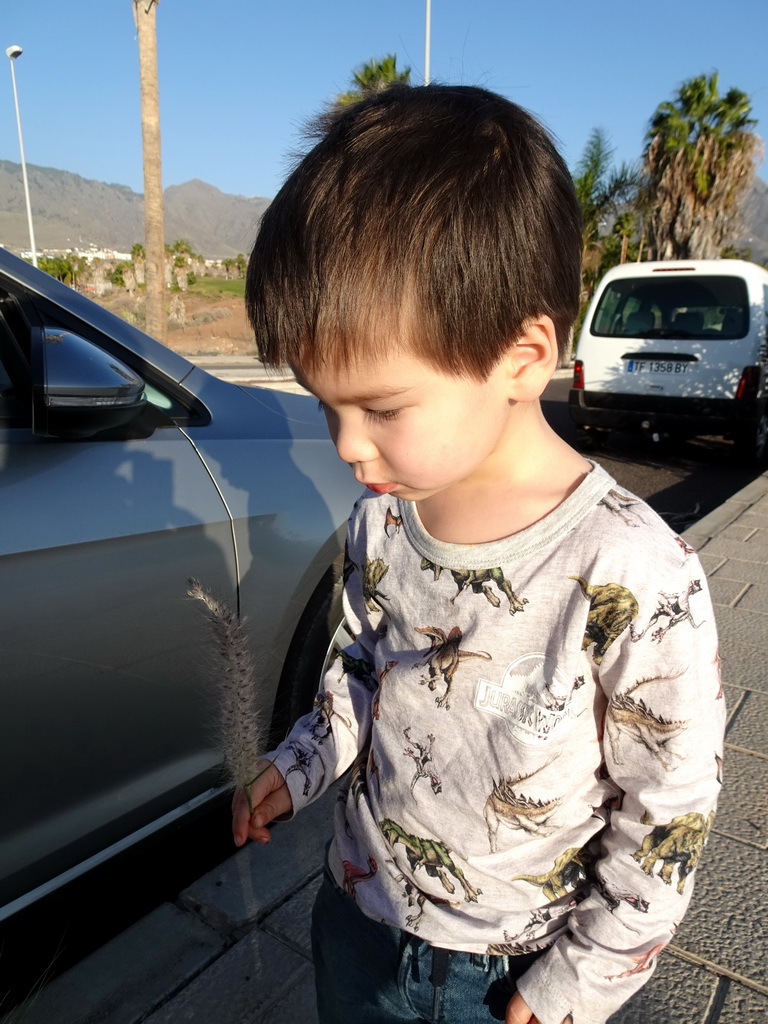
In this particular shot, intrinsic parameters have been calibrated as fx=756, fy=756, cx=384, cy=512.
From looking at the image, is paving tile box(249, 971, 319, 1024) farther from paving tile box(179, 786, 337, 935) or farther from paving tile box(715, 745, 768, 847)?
paving tile box(715, 745, 768, 847)

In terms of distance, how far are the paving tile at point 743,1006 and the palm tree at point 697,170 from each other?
2409cm

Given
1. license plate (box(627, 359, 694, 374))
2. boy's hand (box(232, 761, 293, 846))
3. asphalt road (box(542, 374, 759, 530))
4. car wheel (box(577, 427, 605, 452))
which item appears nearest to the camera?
boy's hand (box(232, 761, 293, 846))

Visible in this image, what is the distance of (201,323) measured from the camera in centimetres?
3744

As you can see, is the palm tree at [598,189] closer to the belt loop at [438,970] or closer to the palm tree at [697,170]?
the palm tree at [697,170]

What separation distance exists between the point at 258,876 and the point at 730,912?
1.26 metres

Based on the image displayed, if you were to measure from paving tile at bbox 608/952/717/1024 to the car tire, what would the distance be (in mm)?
1185

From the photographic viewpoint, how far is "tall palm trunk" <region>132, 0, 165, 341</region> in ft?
45.0

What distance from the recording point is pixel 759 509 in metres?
5.79

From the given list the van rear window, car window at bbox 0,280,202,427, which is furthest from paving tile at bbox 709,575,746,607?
the van rear window

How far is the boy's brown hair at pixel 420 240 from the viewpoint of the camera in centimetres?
85

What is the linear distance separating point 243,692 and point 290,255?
1.82 ft

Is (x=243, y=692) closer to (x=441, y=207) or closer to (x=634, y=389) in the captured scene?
(x=441, y=207)

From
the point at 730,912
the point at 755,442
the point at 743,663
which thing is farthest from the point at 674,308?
the point at 730,912

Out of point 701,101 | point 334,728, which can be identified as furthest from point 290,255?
point 701,101
